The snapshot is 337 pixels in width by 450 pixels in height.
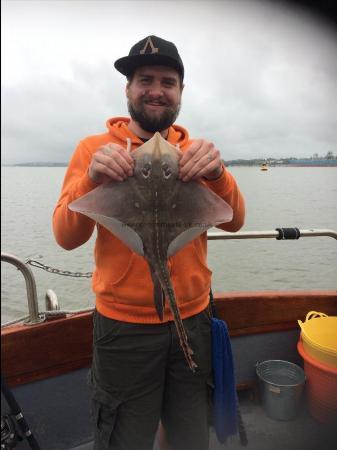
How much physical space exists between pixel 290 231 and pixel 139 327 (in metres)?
1.97

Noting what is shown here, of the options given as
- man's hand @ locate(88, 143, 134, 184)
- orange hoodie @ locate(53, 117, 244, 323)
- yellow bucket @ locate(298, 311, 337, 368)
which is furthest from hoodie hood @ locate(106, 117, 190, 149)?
yellow bucket @ locate(298, 311, 337, 368)

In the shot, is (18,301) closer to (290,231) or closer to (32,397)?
(32,397)

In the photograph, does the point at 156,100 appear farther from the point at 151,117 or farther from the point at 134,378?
the point at 134,378

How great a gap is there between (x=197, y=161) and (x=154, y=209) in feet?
1.06

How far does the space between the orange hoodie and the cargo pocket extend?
510 mm

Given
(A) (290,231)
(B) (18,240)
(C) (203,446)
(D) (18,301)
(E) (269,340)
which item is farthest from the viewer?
(B) (18,240)

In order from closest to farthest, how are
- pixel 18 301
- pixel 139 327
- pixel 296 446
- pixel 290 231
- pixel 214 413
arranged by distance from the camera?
1. pixel 139 327
2. pixel 214 413
3. pixel 296 446
4. pixel 290 231
5. pixel 18 301

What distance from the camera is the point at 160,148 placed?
5.58 feet

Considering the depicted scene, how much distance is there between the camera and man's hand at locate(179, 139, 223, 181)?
1719 millimetres

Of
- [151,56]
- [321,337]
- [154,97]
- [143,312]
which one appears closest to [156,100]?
[154,97]

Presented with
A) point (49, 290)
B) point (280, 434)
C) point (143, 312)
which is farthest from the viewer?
point (280, 434)

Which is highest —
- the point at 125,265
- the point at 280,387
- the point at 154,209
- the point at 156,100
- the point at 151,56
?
the point at 151,56

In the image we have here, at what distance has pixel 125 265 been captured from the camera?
219 centimetres

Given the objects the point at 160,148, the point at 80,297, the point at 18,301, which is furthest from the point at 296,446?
the point at 18,301
